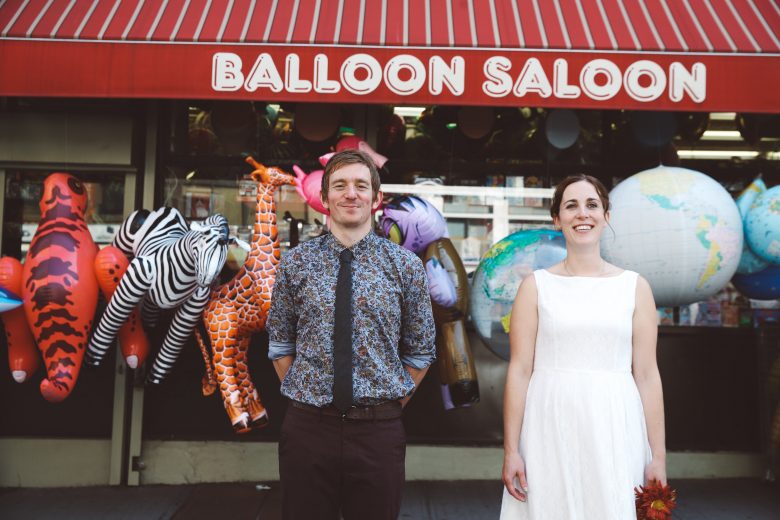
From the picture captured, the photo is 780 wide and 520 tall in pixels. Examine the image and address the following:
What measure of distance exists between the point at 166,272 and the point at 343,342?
1913 mm

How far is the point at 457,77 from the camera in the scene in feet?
12.1

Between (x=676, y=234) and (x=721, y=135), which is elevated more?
(x=721, y=135)

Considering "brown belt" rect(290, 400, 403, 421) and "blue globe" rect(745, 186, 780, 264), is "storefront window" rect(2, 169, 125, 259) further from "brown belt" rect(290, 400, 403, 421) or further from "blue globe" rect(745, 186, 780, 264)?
"blue globe" rect(745, 186, 780, 264)

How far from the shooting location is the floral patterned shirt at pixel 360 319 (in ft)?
7.50

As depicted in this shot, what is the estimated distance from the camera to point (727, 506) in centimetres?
447

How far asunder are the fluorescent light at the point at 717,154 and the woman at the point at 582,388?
126 inches

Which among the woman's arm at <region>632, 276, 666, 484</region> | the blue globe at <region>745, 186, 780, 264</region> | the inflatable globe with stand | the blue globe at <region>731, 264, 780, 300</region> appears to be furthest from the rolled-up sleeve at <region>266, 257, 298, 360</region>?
the blue globe at <region>731, 264, 780, 300</region>

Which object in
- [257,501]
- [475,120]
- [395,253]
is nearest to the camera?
[395,253]

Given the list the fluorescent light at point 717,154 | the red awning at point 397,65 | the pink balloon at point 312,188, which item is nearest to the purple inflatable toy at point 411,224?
the pink balloon at point 312,188

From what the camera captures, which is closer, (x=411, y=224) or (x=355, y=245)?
(x=355, y=245)

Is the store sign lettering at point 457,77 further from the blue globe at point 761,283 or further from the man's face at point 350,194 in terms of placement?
the man's face at point 350,194

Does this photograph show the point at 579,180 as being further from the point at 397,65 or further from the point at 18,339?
the point at 18,339

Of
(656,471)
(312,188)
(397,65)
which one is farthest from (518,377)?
(397,65)

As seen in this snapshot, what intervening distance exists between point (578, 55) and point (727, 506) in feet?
11.1
